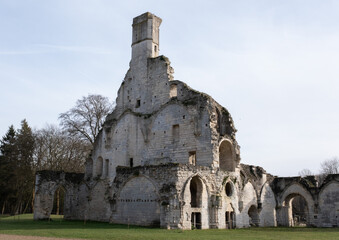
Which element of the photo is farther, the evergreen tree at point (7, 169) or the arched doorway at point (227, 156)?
the evergreen tree at point (7, 169)

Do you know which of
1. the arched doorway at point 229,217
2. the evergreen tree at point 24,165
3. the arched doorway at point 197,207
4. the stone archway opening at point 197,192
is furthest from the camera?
the evergreen tree at point 24,165

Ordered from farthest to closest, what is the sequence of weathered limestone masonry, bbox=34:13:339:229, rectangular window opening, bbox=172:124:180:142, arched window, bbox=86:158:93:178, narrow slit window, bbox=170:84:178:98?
arched window, bbox=86:158:93:178, narrow slit window, bbox=170:84:178:98, rectangular window opening, bbox=172:124:180:142, weathered limestone masonry, bbox=34:13:339:229

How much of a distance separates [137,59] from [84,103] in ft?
31.2

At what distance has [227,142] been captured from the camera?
25.3 m

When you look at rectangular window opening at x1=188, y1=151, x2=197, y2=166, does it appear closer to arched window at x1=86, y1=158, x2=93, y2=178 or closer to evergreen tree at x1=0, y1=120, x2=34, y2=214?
arched window at x1=86, y1=158, x2=93, y2=178

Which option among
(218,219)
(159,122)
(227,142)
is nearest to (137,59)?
(159,122)

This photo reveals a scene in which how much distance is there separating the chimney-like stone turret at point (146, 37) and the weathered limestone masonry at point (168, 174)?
0.09 m

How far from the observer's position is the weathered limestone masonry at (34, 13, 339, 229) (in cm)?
1992

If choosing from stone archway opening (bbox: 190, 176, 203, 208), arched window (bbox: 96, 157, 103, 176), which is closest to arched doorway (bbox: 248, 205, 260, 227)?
stone archway opening (bbox: 190, 176, 203, 208)

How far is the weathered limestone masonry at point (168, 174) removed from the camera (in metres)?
19.9

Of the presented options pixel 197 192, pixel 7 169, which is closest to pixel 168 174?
pixel 197 192

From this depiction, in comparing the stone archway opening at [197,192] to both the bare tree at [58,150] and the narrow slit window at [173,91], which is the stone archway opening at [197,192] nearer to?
the narrow slit window at [173,91]

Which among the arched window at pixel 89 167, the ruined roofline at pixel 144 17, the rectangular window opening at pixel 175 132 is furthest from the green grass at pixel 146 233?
the ruined roofline at pixel 144 17

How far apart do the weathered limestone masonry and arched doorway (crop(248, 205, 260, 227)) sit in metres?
0.08
